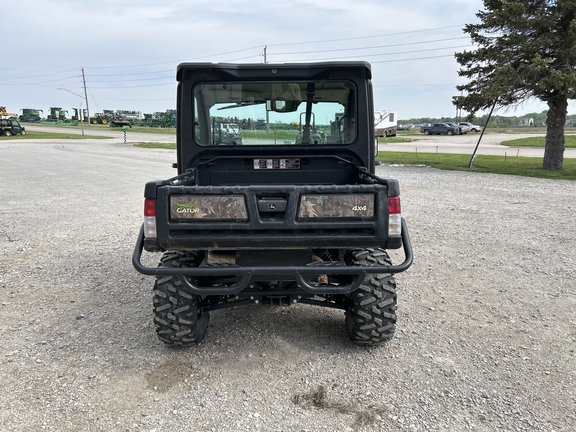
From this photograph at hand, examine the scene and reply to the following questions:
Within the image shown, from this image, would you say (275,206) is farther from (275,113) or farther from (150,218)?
(275,113)

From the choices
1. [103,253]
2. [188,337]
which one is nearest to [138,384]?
[188,337]

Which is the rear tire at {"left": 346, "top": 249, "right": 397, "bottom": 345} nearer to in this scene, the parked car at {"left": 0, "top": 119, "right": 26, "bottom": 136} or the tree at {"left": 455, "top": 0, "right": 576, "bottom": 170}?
the tree at {"left": 455, "top": 0, "right": 576, "bottom": 170}

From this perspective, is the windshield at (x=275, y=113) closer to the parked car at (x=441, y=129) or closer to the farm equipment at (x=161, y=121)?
the parked car at (x=441, y=129)

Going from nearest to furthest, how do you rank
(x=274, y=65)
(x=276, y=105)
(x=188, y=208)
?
(x=188, y=208), (x=274, y=65), (x=276, y=105)

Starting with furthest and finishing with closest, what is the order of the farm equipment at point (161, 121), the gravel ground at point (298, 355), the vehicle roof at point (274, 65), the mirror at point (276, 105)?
the farm equipment at point (161, 121), the mirror at point (276, 105), the vehicle roof at point (274, 65), the gravel ground at point (298, 355)

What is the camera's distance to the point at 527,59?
49.4 ft

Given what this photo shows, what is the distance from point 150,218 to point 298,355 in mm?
1554

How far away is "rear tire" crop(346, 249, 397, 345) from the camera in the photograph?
3.44 meters

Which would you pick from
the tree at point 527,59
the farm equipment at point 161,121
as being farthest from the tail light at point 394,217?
the farm equipment at point 161,121

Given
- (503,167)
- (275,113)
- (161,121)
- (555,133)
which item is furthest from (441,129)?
(275,113)

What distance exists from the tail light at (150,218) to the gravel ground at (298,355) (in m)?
1.05

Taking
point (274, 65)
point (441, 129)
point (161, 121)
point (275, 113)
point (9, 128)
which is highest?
point (161, 121)

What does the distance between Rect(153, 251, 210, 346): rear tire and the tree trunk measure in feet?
53.3

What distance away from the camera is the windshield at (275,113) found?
4.18m
